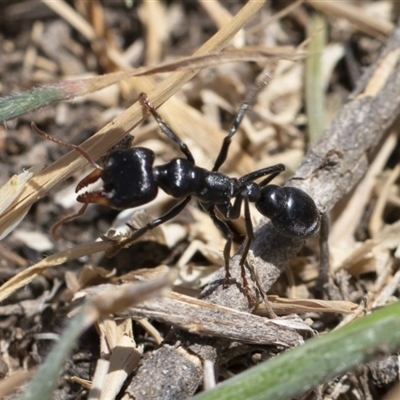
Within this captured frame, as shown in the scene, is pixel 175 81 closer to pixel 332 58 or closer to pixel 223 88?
pixel 223 88

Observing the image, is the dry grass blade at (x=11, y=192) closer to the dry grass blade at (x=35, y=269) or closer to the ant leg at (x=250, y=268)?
the dry grass blade at (x=35, y=269)

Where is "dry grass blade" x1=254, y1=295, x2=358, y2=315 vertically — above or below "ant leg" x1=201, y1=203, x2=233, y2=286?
below

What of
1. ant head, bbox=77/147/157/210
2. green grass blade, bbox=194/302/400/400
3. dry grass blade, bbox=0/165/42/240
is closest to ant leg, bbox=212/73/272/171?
ant head, bbox=77/147/157/210

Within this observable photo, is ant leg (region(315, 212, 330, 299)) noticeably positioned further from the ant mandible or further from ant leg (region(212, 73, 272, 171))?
ant leg (region(212, 73, 272, 171))

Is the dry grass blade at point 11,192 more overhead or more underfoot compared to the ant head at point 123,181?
more overhead

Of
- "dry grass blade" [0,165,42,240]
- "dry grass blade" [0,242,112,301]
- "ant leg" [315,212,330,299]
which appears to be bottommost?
"ant leg" [315,212,330,299]

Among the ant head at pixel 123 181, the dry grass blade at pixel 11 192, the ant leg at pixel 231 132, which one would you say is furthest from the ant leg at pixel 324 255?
the dry grass blade at pixel 11 192

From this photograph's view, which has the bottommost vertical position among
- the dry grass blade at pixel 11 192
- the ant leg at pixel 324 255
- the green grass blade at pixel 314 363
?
the ant leg at pixel 324 255
